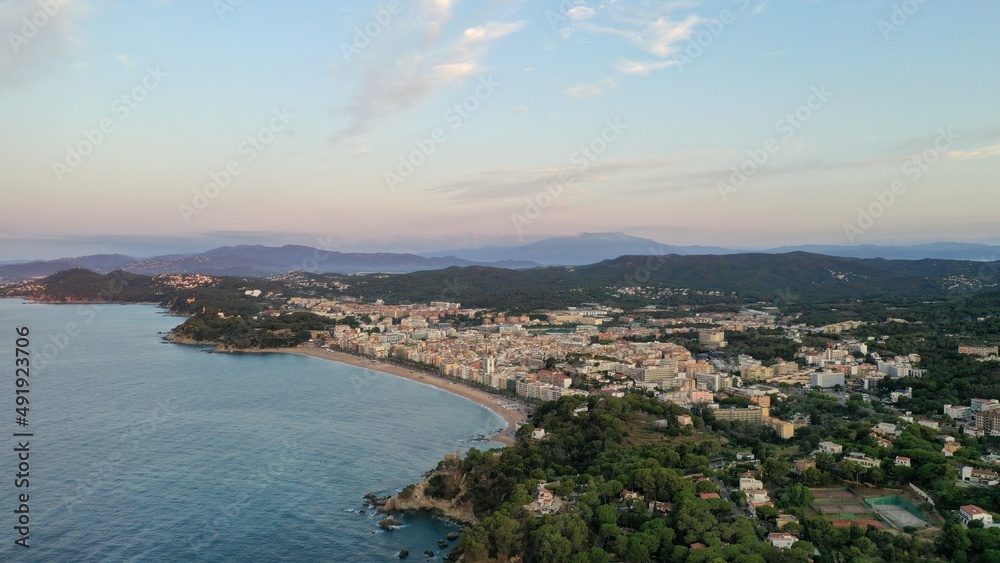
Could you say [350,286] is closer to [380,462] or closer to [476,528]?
[380,462]

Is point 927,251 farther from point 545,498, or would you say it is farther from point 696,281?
point 545,498

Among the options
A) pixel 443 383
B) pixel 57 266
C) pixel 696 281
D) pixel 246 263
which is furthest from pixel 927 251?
pixel 57 266

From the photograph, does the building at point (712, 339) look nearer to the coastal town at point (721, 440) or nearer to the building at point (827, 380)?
the coastal town at point (721, 440)

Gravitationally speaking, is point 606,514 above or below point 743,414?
above

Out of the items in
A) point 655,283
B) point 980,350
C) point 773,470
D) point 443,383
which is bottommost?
point 443,383

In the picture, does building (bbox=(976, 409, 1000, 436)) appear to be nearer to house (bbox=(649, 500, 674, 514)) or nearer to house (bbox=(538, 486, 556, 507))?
house (bbox=(649, 500, 674, 514))

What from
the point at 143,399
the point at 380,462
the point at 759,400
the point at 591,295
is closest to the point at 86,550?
the point at 380,462

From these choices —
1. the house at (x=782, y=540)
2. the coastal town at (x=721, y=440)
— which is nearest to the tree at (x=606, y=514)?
the coastal town at (x=721, y=440)

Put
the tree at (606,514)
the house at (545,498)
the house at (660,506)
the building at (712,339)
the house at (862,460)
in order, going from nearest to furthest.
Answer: the tree at (606,514), the house at (660,506), the house at (545,498), the house at (862,460), the building at (712,339)
